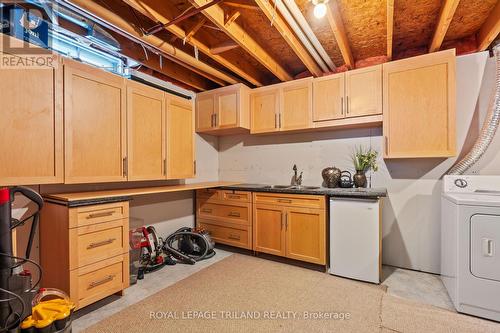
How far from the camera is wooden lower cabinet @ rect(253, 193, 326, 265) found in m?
2.67

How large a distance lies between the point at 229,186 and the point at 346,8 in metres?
2.42

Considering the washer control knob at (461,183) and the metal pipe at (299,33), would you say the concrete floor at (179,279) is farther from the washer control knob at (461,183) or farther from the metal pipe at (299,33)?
the metal pipe at (299,33)

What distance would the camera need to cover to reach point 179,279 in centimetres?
250

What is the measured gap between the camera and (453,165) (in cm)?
254

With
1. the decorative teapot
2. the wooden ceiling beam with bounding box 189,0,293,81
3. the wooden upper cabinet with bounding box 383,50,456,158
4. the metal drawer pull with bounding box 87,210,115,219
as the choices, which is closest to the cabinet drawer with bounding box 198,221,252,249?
the decorative teapot

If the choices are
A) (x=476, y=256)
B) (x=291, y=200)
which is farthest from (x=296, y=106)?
(x=476, y=256)

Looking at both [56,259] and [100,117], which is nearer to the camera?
[56,259]

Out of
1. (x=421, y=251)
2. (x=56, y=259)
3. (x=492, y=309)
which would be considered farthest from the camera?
(x=421, y=251)

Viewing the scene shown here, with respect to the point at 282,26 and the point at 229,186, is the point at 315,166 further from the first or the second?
the point at 282,26

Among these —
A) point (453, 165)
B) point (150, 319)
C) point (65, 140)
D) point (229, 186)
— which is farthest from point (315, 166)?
point (65, 140)

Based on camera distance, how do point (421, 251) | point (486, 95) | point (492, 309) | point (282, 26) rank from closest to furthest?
point (492, 309) → point (282, 26) → point (486, 95) → point (421, 251)

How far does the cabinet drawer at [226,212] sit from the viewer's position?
126 inches

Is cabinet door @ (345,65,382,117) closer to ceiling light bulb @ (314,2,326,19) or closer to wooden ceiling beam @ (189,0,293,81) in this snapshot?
wooden ceiling beam @ (189,0,293,81)

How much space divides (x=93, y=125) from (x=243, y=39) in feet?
5.52
